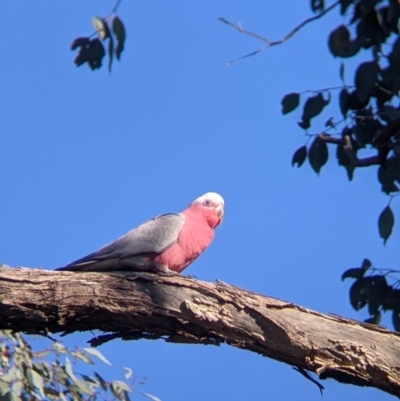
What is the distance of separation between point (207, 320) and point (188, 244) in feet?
2.99

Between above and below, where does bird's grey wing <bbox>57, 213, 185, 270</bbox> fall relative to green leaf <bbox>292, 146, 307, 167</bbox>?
below

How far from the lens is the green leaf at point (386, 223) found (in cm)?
350

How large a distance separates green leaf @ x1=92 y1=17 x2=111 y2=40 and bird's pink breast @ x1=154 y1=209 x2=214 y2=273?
763mm

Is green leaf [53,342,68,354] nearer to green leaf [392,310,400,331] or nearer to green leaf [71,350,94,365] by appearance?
green leaf [71,350,94,365]

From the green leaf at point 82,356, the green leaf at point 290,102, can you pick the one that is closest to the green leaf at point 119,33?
the green leaf at point 290,102

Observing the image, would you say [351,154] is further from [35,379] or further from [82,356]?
[35,379]

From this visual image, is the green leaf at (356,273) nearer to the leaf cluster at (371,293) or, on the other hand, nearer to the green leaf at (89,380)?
the leaf cluster at (371,293)

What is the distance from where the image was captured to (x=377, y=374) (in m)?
2.52

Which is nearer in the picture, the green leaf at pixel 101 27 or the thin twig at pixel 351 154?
the green leaf at pixel 101 27

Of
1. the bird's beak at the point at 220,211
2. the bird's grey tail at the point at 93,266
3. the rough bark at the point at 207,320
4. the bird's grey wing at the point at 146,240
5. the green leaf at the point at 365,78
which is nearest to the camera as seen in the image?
the rough bark at the point at 207,320

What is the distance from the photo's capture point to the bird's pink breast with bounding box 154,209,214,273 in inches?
132

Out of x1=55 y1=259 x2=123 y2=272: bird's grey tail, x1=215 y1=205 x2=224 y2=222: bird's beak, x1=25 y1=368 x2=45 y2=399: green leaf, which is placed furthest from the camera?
x1=215 y1=205 x2=224 y2=222: bird's beak

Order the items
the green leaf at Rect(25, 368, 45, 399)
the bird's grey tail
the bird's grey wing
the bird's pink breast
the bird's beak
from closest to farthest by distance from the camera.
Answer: the bird's grey tail < the bird's grey wing < the bird's pink breast < the green leaf at Rect(25, 368, 45, 399) < the bird's beak

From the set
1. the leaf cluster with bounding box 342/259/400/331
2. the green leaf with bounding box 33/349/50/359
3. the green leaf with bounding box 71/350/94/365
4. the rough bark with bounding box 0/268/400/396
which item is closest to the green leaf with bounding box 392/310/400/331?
the leaf cluster with bounding box 342/259/400/331
